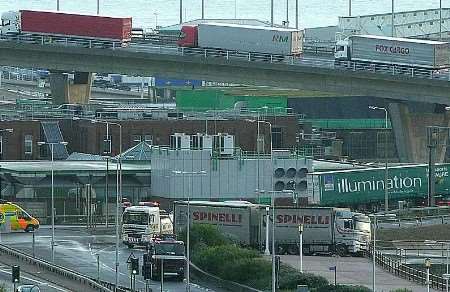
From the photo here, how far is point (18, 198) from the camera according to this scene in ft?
356

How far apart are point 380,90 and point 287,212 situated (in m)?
45.7

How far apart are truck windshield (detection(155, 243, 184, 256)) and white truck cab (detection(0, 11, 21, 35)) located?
181ft

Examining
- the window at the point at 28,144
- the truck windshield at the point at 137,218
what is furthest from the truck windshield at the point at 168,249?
the window at the point at 28,144

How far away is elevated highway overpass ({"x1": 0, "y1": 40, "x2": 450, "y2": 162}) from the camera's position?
127 metres

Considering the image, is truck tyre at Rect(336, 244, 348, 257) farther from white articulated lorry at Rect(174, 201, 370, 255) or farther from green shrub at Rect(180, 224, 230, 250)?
green shrub at Rect(180, 224, 230, 250)

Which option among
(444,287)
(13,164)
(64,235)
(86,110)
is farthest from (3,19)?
(444,287)

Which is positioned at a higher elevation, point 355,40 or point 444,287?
point 355,40

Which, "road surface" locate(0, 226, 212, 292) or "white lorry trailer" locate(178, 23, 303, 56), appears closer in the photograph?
"road surface" locate(0, 226, 212, 292)

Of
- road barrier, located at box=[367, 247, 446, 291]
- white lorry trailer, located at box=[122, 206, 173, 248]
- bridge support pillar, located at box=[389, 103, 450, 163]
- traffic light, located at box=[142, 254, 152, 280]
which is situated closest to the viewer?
road barrier, located at box=[367, 247, 446, 291]

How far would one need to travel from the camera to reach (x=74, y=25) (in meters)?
129

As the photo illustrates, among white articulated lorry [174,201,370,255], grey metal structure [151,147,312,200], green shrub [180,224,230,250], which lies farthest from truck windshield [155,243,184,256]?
grey metal structure [151,147,312,200]

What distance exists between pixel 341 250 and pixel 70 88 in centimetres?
6090

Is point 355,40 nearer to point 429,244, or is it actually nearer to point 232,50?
point 232,50

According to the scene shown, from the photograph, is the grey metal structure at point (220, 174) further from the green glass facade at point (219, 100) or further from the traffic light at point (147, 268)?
the green glass facade at point (219, 100)
